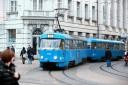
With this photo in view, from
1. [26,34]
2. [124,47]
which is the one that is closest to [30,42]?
[26,34]

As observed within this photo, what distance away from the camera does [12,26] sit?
2073 inches

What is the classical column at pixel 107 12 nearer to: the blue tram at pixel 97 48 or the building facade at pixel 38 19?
the building facade at pixel 38 19

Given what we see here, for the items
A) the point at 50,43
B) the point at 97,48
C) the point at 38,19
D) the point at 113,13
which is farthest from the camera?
the point at 113,13

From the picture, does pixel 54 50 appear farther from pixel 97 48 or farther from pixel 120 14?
pixel 120 14

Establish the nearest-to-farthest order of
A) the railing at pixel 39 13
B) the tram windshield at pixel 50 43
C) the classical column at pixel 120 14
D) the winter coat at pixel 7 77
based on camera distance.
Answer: the winter coat at pixel 7 77 < the tram windshield at pixel 50 43 < the railing at pixel 39 13 < the classical column at pixel 120 14

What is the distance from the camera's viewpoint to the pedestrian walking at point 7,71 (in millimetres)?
7504

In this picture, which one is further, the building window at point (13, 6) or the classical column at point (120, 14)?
the classical column at point (120, 14)

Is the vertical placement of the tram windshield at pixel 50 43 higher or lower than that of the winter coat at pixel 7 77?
lower

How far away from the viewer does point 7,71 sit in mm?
7547

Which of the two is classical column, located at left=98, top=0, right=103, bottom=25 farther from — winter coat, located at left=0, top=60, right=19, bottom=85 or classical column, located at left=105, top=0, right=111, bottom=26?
winter coat, located at left=0, top=60, right=19, bottom=85

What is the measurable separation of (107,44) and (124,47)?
8206 mm

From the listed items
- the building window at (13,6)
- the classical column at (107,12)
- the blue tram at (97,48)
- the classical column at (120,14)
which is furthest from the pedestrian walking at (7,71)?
the classical column at (120,14)

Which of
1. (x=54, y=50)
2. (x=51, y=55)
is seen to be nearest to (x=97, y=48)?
(x=54, y=50)

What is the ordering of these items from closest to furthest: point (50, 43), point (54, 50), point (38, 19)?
point (54, 50)
point (50, 43)
point (38, 19)
